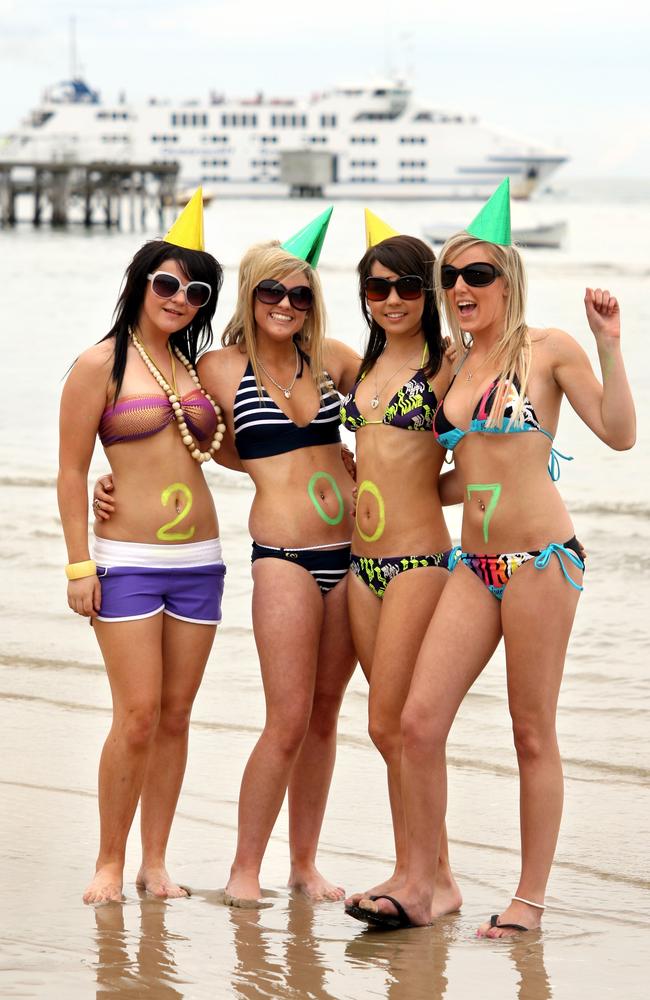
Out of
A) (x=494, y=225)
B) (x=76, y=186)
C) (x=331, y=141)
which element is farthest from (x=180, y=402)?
(x=331, y=141)

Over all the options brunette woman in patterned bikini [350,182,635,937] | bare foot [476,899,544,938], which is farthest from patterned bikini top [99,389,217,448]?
bare foot [476,899,544,938]

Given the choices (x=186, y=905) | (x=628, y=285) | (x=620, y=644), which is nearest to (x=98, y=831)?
(x=186, y=905)

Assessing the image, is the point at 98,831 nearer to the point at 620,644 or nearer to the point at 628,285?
the point at 620,644

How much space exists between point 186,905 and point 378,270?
2132 millimetres

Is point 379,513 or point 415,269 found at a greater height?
point 415,269

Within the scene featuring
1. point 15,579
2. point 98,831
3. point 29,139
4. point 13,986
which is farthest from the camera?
point 29,139

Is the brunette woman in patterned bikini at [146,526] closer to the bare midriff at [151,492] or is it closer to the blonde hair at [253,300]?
the bare midriff at [151,492]

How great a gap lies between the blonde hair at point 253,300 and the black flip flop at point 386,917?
5.46ft

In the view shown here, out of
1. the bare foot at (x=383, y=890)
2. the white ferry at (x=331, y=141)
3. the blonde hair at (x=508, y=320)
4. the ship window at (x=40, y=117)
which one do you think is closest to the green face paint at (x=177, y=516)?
the blonde hair at (x=508, y=320)

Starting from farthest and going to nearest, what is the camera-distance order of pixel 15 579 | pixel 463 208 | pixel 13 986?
pixel 463 208
pixel 15 579
pixel 13 986

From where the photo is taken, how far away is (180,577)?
427 cm

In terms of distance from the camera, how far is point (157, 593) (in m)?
4.23

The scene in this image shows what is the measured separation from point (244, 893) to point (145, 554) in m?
1.15

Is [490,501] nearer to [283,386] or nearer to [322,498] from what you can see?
[322,498]
